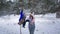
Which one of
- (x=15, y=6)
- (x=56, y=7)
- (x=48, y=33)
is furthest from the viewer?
(x=15, y=6)

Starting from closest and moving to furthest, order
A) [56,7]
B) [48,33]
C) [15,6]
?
[48,33], [56,7], [15,6]

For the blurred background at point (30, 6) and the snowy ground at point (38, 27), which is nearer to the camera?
the snowy ground at point (38, 27)

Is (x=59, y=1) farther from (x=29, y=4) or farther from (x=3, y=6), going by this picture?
(x=3, y=6)

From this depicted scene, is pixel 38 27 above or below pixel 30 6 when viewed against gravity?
above

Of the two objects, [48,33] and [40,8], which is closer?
[48,33]

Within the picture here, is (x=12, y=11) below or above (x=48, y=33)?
below

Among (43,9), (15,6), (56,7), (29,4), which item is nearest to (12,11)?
(15,6)

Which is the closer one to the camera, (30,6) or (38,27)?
(38,27)

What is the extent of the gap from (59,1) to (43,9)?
1895mm

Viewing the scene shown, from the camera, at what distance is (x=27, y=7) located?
20.1 meters

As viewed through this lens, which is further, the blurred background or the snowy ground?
the blurred background

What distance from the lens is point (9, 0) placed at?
21531mm

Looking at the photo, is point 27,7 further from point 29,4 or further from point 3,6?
point 3,6

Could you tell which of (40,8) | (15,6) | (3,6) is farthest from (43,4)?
(3,6)
